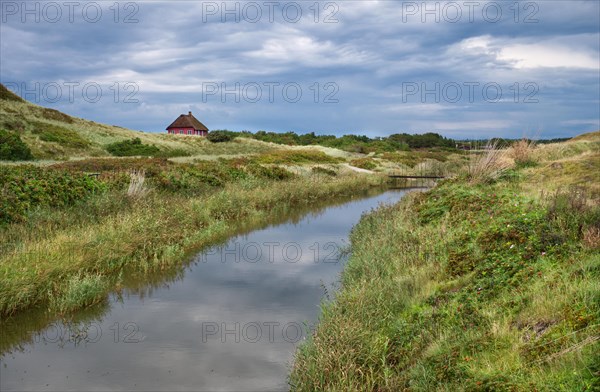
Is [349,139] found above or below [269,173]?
above

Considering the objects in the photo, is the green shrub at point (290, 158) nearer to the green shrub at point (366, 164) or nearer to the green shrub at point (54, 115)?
the green shrub at point (366, 164)

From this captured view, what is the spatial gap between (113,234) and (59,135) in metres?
40.2

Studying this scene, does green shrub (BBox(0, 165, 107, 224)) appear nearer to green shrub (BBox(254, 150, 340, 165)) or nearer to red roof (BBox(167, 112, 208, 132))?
green shrub (BBox(254, 150, 340, 165))

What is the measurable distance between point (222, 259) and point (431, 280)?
749 cm

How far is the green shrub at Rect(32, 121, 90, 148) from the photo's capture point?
150 feet

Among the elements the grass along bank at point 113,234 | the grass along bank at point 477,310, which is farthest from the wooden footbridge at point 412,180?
the grass along bank at point 477,310

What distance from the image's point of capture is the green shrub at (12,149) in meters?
31.9

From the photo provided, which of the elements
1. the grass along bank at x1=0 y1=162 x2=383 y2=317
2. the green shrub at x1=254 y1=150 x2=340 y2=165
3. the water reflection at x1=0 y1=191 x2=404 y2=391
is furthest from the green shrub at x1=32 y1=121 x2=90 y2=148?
the water reflection at x1=0 y1=191 x2=404 y2=391

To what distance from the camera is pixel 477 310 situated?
6.85 meters

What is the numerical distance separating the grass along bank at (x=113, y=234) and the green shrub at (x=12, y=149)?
1436 centimetres

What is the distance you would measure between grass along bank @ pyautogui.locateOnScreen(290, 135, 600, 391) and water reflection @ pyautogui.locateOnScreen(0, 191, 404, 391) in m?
1.02

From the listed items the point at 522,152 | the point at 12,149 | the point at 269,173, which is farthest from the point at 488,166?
the point at 12,149

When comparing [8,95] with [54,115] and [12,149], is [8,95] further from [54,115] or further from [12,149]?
[12,149]

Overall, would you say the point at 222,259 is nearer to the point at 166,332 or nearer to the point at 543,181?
the point at 166,332
